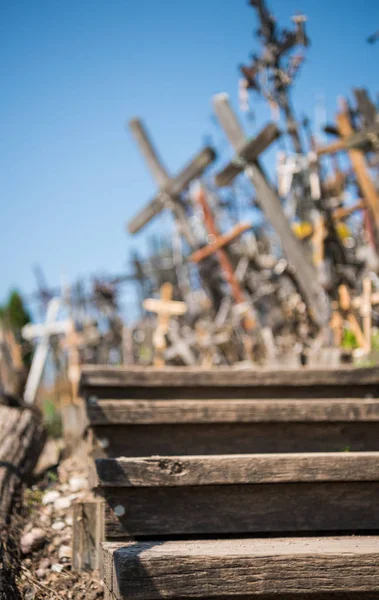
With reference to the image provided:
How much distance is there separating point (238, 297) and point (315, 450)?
580cm

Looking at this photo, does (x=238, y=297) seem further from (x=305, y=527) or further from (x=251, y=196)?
(x=251, y=196)

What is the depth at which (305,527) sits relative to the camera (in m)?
3.00

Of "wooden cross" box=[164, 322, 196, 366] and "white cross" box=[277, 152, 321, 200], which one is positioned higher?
"white cross" box=[277, 152, 321, 200]

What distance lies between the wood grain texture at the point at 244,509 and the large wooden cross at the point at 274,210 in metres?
4.43

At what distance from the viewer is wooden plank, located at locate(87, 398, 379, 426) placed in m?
3.69

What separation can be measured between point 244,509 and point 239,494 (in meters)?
0.06

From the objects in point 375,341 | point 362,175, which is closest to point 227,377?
point 375,341

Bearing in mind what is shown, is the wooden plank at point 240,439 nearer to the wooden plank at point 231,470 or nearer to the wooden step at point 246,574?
the wooden plank at point 231,470

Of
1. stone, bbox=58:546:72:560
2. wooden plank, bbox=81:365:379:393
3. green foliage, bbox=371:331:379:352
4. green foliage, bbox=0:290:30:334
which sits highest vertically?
green foliage, bbox=0:290:30:334

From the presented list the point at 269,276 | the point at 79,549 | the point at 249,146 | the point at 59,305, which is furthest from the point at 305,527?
the point at 59,305

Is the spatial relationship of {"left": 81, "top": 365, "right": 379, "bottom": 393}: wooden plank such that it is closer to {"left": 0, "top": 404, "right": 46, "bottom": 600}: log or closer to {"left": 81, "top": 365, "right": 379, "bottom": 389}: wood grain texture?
{"left": 81, "top": 365, "right": 379, "bottom": 389}: wood grain texture

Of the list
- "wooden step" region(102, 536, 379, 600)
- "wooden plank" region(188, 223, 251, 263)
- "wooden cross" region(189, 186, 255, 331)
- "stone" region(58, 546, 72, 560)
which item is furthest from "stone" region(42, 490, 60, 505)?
"wooden plank" region(188, 223, 251, 263)

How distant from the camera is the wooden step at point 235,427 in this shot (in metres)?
3.70

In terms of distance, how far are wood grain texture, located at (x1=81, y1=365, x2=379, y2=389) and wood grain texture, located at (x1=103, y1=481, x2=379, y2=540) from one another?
145cm
